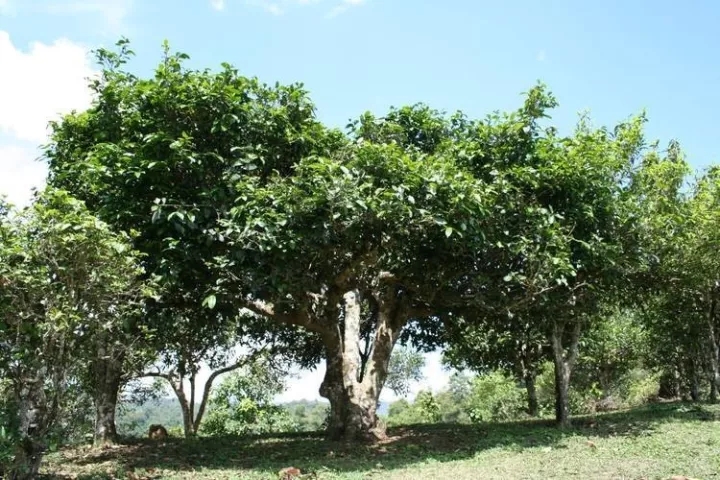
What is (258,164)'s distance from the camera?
35.1 ft

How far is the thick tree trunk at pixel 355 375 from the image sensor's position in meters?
12.4

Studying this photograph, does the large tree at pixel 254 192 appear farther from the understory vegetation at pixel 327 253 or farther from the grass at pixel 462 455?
the grass at pixel 462 455

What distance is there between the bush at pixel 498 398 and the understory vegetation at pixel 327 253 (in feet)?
52.9

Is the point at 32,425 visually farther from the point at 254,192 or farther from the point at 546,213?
the point at 546,213

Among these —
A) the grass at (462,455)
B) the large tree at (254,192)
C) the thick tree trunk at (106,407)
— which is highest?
the large tree at (254,192)

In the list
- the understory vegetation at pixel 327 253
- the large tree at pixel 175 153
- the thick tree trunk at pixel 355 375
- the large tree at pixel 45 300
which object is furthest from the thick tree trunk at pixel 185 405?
the large tree at pixel 45 300

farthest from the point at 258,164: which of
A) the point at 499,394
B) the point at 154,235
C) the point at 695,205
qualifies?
the point at 499,394

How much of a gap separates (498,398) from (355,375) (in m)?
22.6

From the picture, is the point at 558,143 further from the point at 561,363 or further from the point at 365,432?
the point at 365,432

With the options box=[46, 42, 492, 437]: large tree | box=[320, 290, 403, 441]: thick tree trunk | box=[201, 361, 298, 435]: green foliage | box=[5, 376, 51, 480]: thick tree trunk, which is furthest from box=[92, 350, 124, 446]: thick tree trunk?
box=[201, 361, 298, 435]: green foliage

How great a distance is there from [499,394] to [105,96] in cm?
2867

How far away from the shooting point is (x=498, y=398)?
110 ft

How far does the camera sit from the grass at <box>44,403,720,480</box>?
28.0ft

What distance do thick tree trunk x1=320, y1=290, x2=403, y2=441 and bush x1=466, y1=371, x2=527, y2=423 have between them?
17.7 meters
